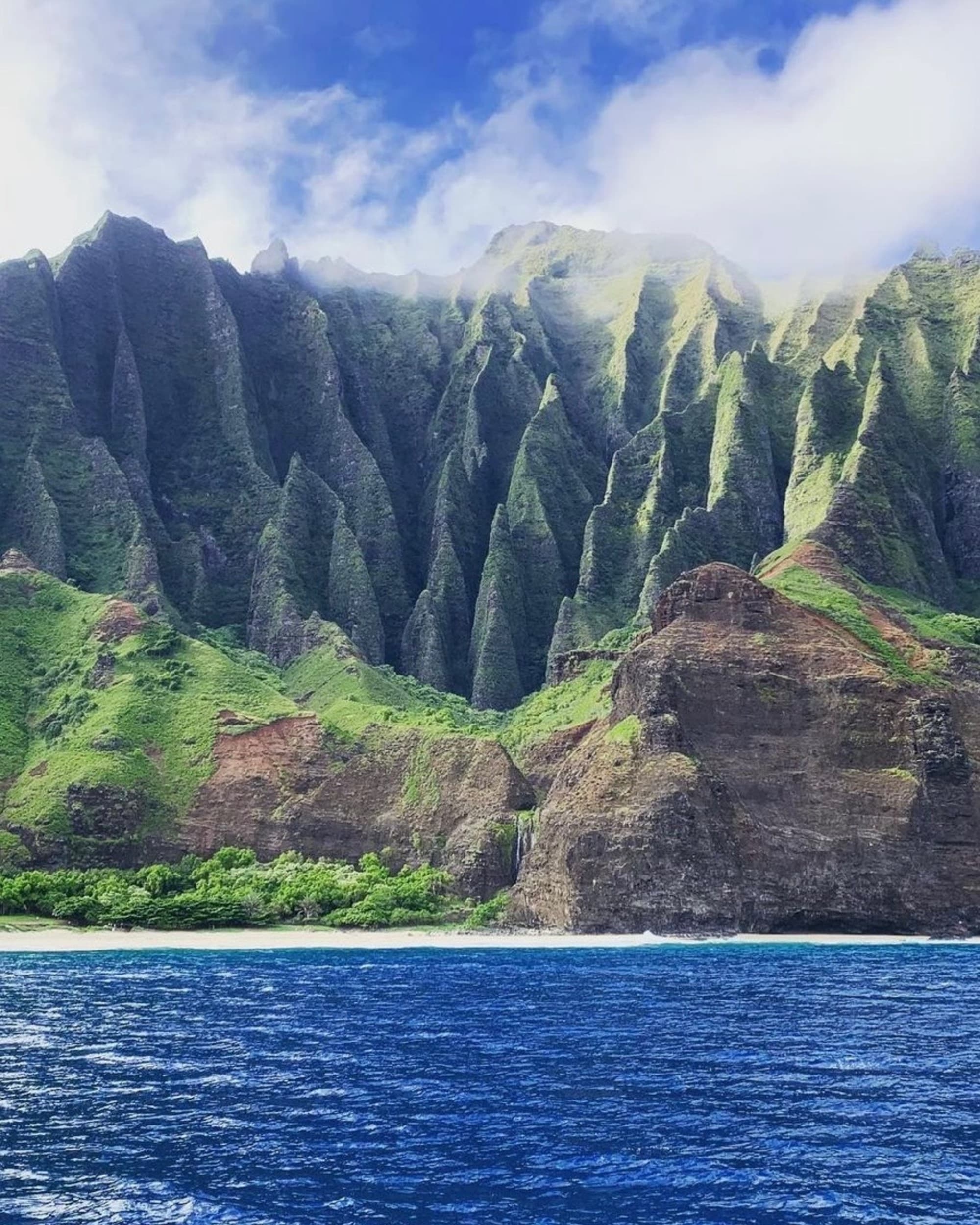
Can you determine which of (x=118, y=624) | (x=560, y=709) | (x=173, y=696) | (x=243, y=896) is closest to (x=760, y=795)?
(x=243, y=896)

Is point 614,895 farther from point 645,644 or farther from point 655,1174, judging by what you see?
point 655,1174

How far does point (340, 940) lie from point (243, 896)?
15233 mm

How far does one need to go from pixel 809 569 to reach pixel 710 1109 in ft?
378

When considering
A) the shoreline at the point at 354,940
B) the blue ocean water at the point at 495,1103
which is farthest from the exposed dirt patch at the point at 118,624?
the blue ocean water at the point at 495,1103

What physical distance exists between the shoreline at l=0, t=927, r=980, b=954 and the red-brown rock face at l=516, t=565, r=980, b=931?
2.55m

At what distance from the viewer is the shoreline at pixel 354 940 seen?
97.1m

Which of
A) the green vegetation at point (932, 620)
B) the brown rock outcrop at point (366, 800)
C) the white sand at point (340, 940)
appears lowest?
the white sand at point (340, 940)

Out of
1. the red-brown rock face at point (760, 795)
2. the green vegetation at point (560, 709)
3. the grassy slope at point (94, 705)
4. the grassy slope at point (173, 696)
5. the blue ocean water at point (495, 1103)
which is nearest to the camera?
the blue ocean water at point (495, 1103)

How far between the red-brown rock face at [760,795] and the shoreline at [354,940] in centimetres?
255

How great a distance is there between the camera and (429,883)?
403 feet

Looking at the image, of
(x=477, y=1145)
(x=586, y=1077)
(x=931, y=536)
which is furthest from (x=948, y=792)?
(x=477, y=1145)

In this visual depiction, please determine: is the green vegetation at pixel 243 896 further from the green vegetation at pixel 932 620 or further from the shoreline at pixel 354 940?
the green vegetation at pixel 932 620

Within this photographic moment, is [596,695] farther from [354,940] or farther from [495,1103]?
[495,1103]

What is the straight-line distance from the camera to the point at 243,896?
380 feet
